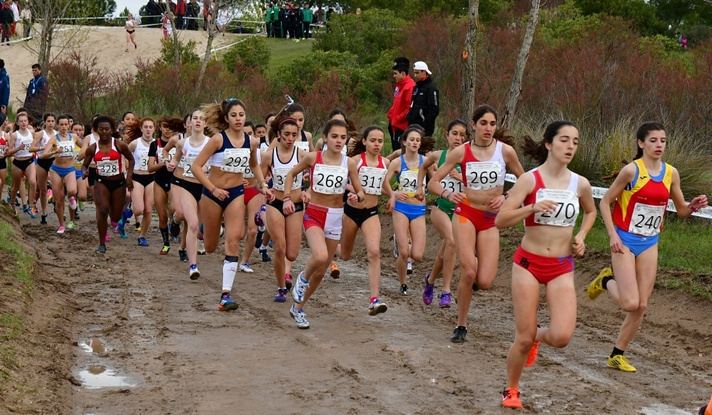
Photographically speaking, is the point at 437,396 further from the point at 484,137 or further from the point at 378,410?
the point at 484,137

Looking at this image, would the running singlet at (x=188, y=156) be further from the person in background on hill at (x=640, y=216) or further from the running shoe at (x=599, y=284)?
the person in background on hill at (x=640, y=216)

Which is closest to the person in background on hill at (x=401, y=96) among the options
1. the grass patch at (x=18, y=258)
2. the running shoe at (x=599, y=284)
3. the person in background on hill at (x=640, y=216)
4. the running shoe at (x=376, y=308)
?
the grass patch at (x=18, y=258)

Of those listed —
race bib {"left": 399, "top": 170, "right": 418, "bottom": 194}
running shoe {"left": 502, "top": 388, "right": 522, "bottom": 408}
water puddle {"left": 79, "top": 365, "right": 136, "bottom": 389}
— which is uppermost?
race bib {"left": 399, "top": 170, "right": 418, "bottom": 194}

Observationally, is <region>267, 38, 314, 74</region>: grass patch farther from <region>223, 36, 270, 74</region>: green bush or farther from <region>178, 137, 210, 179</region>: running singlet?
<region>178, 137, 210, 179</region>: running singlet

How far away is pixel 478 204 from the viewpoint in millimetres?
9812

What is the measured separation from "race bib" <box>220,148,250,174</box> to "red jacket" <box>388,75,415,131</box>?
6.17m

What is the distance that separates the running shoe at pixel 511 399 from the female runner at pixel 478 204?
6.94 ft

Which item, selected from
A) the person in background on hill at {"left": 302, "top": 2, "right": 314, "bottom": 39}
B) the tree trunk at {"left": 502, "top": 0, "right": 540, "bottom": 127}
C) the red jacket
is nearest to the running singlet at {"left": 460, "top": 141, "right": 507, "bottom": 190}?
the red jacket

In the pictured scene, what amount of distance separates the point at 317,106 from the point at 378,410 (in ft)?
61.8

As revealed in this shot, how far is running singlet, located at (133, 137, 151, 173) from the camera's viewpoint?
1670 cm

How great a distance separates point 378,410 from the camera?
7441 mm

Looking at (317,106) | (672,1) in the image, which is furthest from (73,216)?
(672,1)

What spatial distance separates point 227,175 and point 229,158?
0.20 metres

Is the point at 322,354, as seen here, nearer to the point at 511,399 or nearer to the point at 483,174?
the point at 511,399
